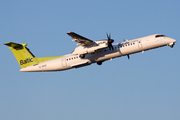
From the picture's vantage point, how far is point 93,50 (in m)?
31.8

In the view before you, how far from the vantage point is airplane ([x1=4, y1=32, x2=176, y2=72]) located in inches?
1251

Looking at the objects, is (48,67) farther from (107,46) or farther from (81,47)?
(107,46)

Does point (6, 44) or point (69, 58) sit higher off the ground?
point (6, 44)

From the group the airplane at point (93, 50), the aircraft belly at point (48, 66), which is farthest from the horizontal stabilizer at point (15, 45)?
the aircraft belly at point (48, 66)

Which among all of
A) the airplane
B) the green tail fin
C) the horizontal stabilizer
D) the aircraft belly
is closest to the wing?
the airplane

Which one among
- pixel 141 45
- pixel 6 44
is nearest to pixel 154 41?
pixel 141 45

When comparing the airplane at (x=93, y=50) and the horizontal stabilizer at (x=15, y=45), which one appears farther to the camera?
the horizontal stabilizer at (x=15, y=45)

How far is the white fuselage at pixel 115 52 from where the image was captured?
32125 millimetres

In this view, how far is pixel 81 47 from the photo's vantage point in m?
32.2

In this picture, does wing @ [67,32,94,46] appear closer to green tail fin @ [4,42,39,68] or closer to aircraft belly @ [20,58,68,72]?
aircraft belly @ [20,58,68,72]

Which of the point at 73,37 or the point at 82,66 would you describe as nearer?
the point at 73,37

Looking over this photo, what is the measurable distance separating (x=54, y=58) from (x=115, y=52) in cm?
785

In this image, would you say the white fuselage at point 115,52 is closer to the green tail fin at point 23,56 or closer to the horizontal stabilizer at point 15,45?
the green tail fin at point 23,56

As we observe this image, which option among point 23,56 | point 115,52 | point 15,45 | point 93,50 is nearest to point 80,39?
point 93,50
